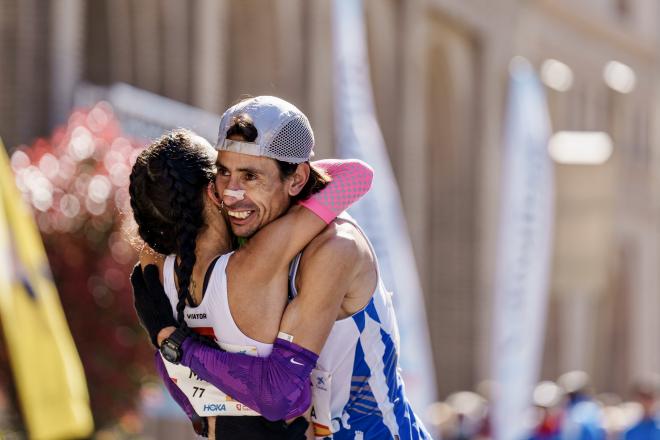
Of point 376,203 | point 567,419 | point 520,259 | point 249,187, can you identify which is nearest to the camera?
point 249,187

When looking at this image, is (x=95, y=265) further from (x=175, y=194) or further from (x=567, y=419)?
(x=175, y=194)

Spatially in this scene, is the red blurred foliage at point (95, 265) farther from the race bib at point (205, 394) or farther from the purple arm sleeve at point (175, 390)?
the race bib at point (205, 394)

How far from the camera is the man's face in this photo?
3.49 metres

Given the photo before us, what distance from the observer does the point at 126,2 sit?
14594 millimetres

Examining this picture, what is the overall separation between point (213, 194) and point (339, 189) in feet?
1.05

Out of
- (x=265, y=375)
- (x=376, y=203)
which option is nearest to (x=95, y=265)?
(x=376, y=203)

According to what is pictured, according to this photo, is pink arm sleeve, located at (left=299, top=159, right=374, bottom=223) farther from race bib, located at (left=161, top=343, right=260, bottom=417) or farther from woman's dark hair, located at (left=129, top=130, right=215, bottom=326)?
race bib, located at (left=161, top=343, right=260, bottom=417)

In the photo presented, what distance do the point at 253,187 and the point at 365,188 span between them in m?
0.36

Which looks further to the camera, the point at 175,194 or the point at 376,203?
the point at 376,203

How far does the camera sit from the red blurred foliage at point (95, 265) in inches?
382

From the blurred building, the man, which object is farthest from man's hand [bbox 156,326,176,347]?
the blurred building

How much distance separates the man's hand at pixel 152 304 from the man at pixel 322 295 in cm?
4

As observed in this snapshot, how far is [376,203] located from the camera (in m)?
10.5

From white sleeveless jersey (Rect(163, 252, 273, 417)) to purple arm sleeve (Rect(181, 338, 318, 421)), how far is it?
38mm
